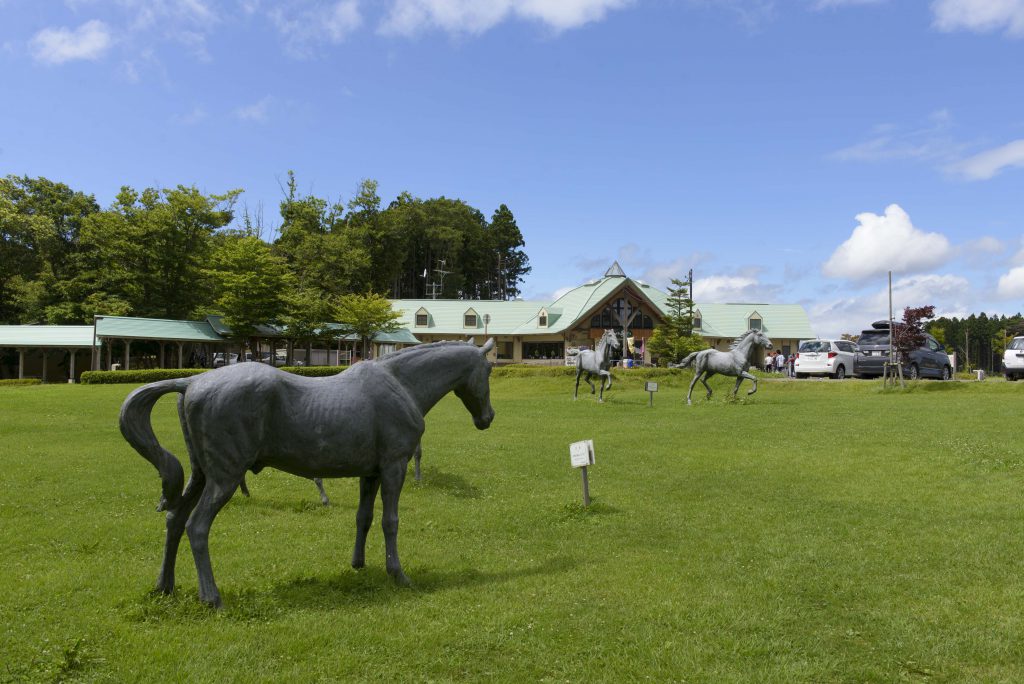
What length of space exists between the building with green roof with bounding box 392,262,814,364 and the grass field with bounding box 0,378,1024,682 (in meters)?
42.4

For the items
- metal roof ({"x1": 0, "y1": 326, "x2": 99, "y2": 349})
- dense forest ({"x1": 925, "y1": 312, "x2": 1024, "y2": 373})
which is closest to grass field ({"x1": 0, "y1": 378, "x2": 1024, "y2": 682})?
metal roof ({"x1": 0, "y1": 326, "x2": 99, "y2": 349})

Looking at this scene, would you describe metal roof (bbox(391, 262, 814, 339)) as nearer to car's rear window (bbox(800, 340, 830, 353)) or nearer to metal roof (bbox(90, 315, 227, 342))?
metal roof (bbox(90, 315, 227, 342))

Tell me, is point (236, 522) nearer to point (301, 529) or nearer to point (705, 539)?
point (301, 529)

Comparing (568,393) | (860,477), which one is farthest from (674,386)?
(860,477)

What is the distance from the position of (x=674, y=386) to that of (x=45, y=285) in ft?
141

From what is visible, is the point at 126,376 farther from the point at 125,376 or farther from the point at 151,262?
the point at 151,262

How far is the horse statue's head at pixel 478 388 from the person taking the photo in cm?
665

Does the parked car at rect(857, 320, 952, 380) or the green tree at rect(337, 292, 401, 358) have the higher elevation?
the green tree at rect(337, 292, 401, 358)

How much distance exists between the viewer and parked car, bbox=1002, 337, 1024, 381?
28656 mm

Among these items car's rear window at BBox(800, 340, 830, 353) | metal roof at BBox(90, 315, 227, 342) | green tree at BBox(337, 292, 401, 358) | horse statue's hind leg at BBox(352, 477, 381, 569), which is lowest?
horse statue's hind leg at BBox(352, 477, 381, 569)

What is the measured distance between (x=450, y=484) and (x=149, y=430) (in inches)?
247

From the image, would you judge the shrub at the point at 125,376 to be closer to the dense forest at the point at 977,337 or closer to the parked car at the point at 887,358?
the parked car at the point at 887,358

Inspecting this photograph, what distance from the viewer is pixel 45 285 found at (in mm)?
46094

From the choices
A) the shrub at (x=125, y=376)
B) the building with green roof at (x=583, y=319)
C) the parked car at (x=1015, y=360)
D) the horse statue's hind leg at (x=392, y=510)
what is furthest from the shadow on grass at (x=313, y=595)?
the building with green roof at (x=583, y=319)
